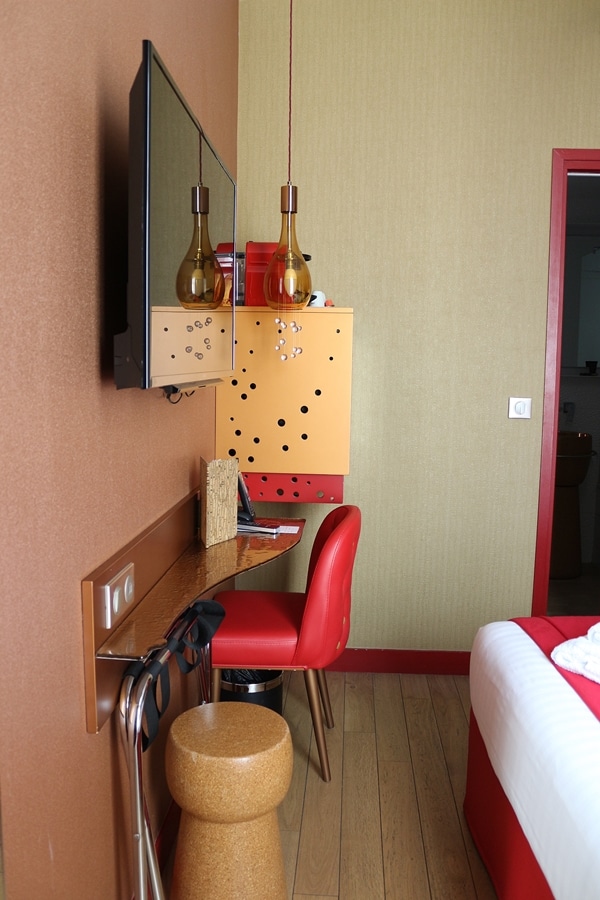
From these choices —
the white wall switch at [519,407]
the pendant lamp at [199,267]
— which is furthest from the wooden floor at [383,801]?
the pendant lamp at [199,267]

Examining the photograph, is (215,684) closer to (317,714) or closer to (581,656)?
(317,714)

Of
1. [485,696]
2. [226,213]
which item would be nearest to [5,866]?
[485,696]

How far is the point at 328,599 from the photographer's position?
233 centimetres

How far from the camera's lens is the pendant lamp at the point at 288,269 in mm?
2484

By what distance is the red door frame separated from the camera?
3193mm

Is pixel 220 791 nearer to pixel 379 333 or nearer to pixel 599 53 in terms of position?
pixel 379 333

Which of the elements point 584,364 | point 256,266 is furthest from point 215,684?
point 584,364

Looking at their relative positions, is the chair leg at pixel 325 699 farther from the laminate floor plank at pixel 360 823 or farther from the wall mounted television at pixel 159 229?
the wall mounted television at pixel 159 229

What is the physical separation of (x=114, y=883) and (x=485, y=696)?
0.96 metres

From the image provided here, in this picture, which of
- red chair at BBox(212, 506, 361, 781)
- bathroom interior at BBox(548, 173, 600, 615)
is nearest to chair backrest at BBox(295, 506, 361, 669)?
red chair at BBox(212, 506, 361, 781)

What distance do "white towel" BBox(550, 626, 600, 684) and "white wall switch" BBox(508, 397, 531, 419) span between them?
1.58 meters

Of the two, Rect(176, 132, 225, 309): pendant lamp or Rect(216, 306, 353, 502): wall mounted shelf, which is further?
Rect(216, 306, 353, 502): wall mounted shelf

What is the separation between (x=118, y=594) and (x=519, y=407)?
2.21 metres

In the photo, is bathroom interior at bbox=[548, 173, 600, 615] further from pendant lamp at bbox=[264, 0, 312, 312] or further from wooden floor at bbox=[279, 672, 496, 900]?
pendant lamp at bbox=[264, 0, 312, 312]
